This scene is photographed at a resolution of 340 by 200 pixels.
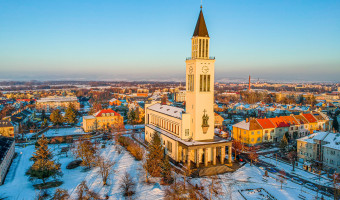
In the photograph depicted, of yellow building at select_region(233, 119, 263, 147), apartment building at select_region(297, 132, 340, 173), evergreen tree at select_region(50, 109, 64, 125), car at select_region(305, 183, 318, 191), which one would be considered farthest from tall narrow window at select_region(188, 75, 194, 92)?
evergreen tree at select_region(50, 109, 64, 125)

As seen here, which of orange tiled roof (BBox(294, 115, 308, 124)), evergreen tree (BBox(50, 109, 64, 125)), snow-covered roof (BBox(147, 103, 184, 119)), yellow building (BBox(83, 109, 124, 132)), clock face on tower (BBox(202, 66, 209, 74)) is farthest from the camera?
evergreen tree (BBox(50, 109, 64, 125))

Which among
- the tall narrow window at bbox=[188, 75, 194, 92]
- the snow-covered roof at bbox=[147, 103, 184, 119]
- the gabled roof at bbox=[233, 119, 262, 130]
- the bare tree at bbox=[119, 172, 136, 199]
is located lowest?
the bare tree at bbox=[119, 172, 136, 199]

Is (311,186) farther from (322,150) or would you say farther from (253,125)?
(253,125)

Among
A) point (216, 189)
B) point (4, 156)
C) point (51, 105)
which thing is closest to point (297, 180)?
point (216, 189)

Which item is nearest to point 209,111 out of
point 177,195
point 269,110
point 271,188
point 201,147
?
point 201,147

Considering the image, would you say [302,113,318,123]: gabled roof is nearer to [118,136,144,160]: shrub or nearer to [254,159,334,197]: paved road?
[254,159,334,197]: paved road

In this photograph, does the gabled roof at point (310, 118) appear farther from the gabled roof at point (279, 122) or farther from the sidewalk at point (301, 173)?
the sidewalk at point (301, 173)
